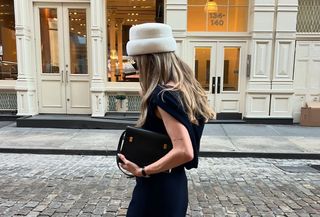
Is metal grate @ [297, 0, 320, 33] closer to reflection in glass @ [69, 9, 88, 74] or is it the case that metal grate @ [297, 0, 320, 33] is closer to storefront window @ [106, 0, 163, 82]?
storefront window @ [106, 0, 163, 82]

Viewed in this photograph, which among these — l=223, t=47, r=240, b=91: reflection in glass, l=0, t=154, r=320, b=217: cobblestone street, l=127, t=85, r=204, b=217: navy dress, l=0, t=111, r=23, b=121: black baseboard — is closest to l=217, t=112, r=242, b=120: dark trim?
l=223, t=47, r=240, b=91: reflection in glass

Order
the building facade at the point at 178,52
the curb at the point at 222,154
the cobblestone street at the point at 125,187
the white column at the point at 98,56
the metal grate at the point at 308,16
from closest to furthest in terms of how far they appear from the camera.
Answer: the cobblestone street at the point at 125,187 < the curb at the point at 222,154 < the white column at the point at 98,56 < the building facade at the point at 178,52 < the metal grate at the point at 308,16

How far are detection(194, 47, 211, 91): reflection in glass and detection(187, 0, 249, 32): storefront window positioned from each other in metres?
0.66

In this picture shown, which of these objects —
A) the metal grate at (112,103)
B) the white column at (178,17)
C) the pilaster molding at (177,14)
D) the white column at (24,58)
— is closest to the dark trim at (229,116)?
the white column at (178,17)

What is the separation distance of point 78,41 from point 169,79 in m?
8.96

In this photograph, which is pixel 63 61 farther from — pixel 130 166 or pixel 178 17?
pixel 130 166

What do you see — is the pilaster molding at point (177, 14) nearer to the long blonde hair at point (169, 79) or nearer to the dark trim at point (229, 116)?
the dark trim at point (229, 116)

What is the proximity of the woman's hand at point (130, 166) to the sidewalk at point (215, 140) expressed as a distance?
203 inches

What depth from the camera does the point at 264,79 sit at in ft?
31.6

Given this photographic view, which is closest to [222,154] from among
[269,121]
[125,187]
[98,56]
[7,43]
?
[125,187]

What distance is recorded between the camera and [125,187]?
4824 millimetres

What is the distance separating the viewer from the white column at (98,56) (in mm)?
9352

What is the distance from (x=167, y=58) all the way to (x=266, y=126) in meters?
8.45

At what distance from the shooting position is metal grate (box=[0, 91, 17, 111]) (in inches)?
391
